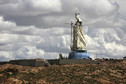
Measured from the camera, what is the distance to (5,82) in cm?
2955

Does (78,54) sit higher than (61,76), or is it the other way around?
(78,54)

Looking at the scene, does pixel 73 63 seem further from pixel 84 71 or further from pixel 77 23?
pixel 77 23

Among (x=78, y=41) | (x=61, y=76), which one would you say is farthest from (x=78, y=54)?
(x=61, y=76)

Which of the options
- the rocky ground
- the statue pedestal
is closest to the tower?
the statue pedestal

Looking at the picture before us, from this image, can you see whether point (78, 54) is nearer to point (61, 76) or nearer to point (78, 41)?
point (78, 41)

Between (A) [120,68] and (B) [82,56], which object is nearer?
(A) [120,68]

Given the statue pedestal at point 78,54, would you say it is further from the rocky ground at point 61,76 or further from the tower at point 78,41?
the rocky ground at point 61,76

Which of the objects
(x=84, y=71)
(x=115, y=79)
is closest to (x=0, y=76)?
(x=84, y=71)

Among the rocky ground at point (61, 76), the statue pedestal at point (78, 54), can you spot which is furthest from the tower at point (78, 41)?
the rocky ground at point (61, 76)

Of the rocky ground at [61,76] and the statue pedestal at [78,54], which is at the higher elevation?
the statue pedestal at [78,54]

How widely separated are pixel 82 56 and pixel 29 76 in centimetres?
3345

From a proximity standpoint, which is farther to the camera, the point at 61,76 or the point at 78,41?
the point at 78,41

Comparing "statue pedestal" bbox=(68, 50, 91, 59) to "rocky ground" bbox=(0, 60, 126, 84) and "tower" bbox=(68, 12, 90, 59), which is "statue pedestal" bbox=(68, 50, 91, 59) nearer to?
"tower" bbox=(68, 12, 90, 59)

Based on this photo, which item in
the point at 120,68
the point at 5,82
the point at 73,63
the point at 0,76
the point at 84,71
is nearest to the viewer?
the point at 5,82
